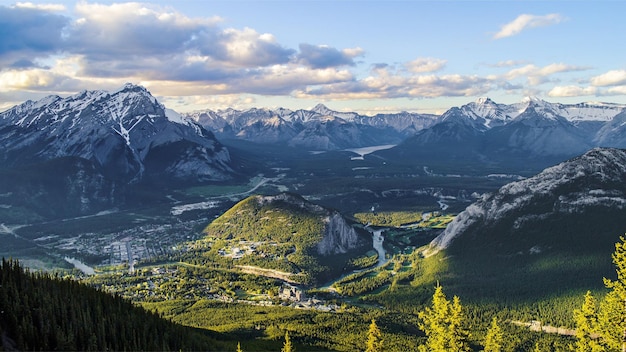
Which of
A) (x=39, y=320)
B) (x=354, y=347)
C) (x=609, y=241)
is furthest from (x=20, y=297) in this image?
(x=609, y=241)

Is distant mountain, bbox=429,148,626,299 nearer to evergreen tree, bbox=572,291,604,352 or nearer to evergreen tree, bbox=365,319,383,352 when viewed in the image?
evergreen tree, bbox=572,291,604,352

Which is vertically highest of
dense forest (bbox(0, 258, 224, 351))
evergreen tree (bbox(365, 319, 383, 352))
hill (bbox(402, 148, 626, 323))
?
evergreen tree (bbox(365, 319, 383, 352))

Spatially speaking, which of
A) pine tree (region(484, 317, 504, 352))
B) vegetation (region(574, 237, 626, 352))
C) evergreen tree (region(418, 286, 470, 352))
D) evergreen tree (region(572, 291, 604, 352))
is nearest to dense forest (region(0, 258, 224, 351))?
evergreen tree (region(418, 286, 470, 352))

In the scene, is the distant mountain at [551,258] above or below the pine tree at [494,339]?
below

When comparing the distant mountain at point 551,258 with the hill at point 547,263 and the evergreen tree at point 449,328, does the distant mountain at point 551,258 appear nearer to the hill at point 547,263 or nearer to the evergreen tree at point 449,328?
the hill at point 547,263

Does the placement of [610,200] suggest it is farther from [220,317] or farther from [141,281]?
[141,281]

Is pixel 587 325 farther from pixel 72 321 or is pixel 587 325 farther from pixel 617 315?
pixel 72 321

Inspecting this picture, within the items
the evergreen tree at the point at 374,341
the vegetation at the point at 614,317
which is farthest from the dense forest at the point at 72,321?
the vegetation at the point at 614,317

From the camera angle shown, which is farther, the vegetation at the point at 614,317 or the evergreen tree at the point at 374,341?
the evergreen tree at the point at 374,341

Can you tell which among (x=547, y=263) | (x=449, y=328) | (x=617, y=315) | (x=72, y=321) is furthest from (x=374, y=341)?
(x=547, y=263)
